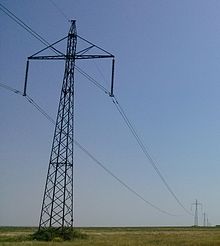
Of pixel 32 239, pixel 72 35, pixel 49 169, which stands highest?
pixel 72 35

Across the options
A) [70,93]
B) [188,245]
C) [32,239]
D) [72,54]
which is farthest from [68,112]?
[188,245]

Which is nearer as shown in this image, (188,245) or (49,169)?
(188,245)

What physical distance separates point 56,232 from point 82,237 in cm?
353

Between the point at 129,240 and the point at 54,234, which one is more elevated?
the point at 54,234

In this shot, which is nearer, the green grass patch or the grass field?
the grass field

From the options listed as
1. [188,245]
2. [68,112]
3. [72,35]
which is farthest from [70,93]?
[188,245]

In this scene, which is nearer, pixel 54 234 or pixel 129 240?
pixel 129 240

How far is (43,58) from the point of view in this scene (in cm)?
4169

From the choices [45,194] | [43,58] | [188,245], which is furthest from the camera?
[45,194]

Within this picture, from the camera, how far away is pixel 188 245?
3847 cm

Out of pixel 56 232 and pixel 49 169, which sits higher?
pixel 49 169

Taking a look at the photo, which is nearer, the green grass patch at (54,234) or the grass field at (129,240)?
the grass field at (129,240)

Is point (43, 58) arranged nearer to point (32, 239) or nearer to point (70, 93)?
point (70, 93)

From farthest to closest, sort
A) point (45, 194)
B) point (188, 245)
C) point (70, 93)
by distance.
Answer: point (70, 93) < point (45, 194) < point (188, 245)
